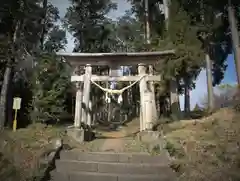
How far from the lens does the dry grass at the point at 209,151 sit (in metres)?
5.49

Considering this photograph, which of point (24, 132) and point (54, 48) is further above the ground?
point (54, 48)

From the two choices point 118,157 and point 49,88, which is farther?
point 49,88

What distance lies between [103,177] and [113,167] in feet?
1.69

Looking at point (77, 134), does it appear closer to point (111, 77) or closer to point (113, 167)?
point (111, 77)

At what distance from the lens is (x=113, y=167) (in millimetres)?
6246

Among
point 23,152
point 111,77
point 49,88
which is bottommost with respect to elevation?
point 23,152

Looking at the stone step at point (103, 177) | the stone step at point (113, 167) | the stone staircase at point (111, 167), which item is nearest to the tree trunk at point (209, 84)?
the stone staircase at point (111, 167)

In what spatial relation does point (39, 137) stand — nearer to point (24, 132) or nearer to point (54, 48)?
point (24, 132)

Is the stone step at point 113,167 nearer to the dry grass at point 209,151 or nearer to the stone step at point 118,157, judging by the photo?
the stone step at point 118,157

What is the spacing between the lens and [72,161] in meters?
6.56

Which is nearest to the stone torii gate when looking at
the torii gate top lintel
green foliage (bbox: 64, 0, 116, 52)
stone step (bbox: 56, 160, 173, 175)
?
the torii gate top lintel

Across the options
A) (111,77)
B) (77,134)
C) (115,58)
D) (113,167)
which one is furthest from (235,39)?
(113,167)

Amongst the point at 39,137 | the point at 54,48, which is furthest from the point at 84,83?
the point at 54,48

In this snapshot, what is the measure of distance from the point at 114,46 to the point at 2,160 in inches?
738
